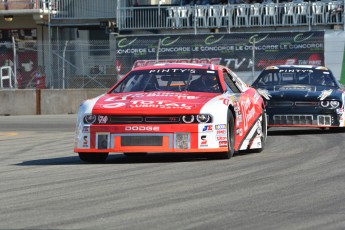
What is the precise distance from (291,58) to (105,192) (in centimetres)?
2201

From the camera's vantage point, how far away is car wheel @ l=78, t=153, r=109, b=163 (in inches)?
458

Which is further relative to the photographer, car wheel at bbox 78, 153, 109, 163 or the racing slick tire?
car wheel at bbox 78, 153, 109, 163

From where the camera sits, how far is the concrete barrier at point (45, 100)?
2858cm

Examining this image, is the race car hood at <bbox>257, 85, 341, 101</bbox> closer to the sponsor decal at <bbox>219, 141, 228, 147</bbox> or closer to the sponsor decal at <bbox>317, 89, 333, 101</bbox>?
the sponsor decal at <bbox>317, 89, 333, 101</bbox>

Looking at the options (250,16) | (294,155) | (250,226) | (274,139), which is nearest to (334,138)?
(274,139)

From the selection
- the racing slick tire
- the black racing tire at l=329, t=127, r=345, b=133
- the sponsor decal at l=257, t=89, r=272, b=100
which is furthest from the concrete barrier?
the racing slick tire

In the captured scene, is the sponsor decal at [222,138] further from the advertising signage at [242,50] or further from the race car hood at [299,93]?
the advertising signage at [242,50]

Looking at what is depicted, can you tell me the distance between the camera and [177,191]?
849 centimetres

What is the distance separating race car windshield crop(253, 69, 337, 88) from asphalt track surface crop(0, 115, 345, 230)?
4215mm

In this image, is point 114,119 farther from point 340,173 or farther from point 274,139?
point 274,139

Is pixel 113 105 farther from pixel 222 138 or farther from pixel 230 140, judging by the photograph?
pixel 230 140

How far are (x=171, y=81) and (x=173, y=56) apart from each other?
1781cm

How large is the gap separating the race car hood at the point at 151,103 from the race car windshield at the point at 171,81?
1.16 ft

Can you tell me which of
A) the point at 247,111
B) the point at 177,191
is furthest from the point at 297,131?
the point at 177,191
